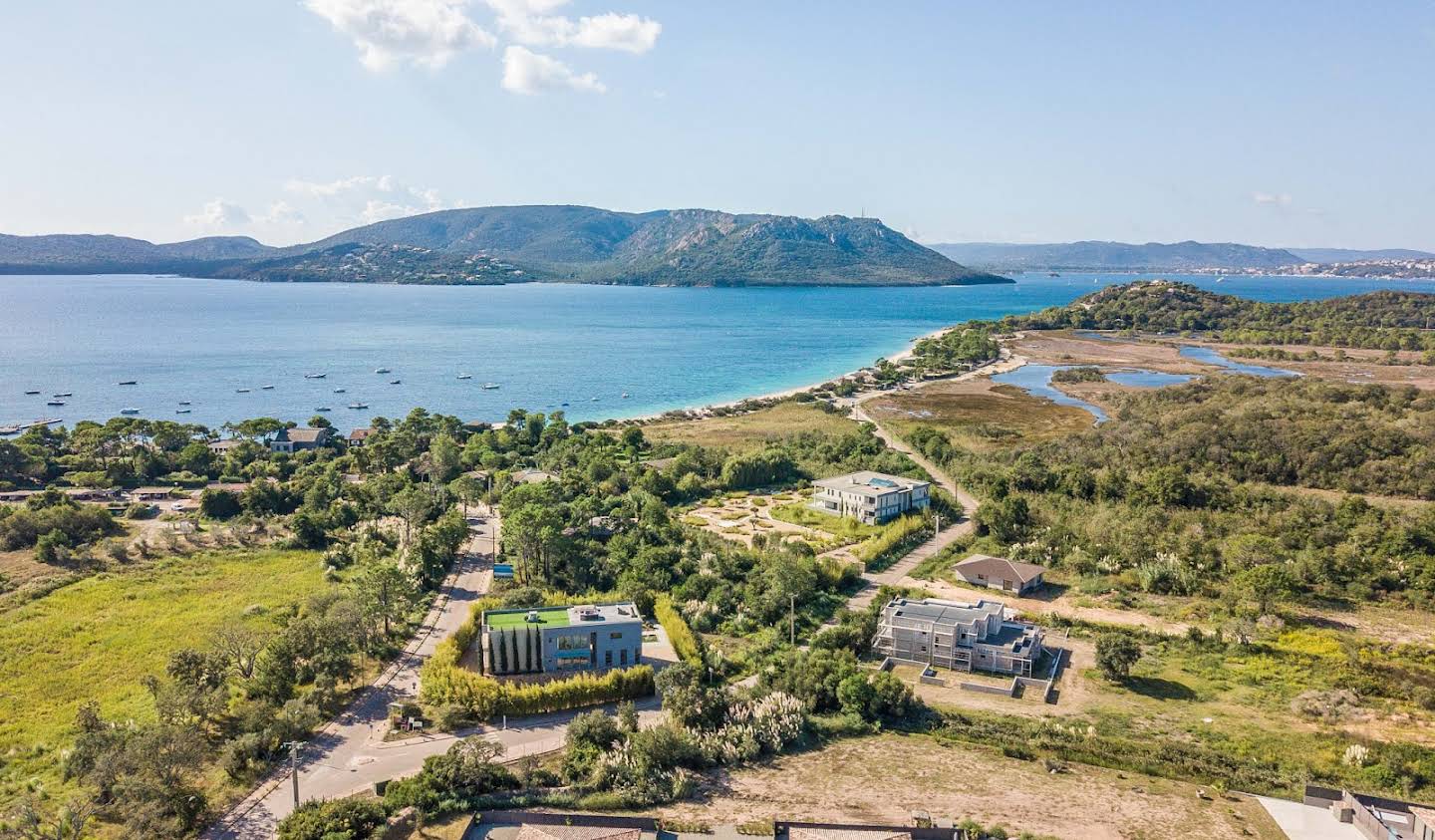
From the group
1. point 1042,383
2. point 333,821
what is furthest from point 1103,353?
point 333,821

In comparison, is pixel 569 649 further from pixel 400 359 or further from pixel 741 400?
pixel 400 359

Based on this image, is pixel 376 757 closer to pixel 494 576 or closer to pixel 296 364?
pixel 494 576

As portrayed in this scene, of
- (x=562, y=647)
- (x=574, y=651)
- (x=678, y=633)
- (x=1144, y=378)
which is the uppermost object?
(x=1144, y=378)

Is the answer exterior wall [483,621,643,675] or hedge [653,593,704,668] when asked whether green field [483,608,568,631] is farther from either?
hedge [653,593,704,668]

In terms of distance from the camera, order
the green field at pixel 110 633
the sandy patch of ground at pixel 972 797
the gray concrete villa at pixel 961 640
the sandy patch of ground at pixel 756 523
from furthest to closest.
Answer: the sandy patch of ground at pixel 756 523, the gray concrete villa at pixel 961 640, the green field at pixel 110 633, the sandy patch of ground at pixel 972 797

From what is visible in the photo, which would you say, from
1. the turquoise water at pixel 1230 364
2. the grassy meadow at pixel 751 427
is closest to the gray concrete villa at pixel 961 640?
the grassy meadow at pixel 751 427

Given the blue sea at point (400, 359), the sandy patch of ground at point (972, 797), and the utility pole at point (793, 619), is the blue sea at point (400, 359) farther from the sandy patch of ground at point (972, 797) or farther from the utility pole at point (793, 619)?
the sandy patch of ground at point (972, 797)
